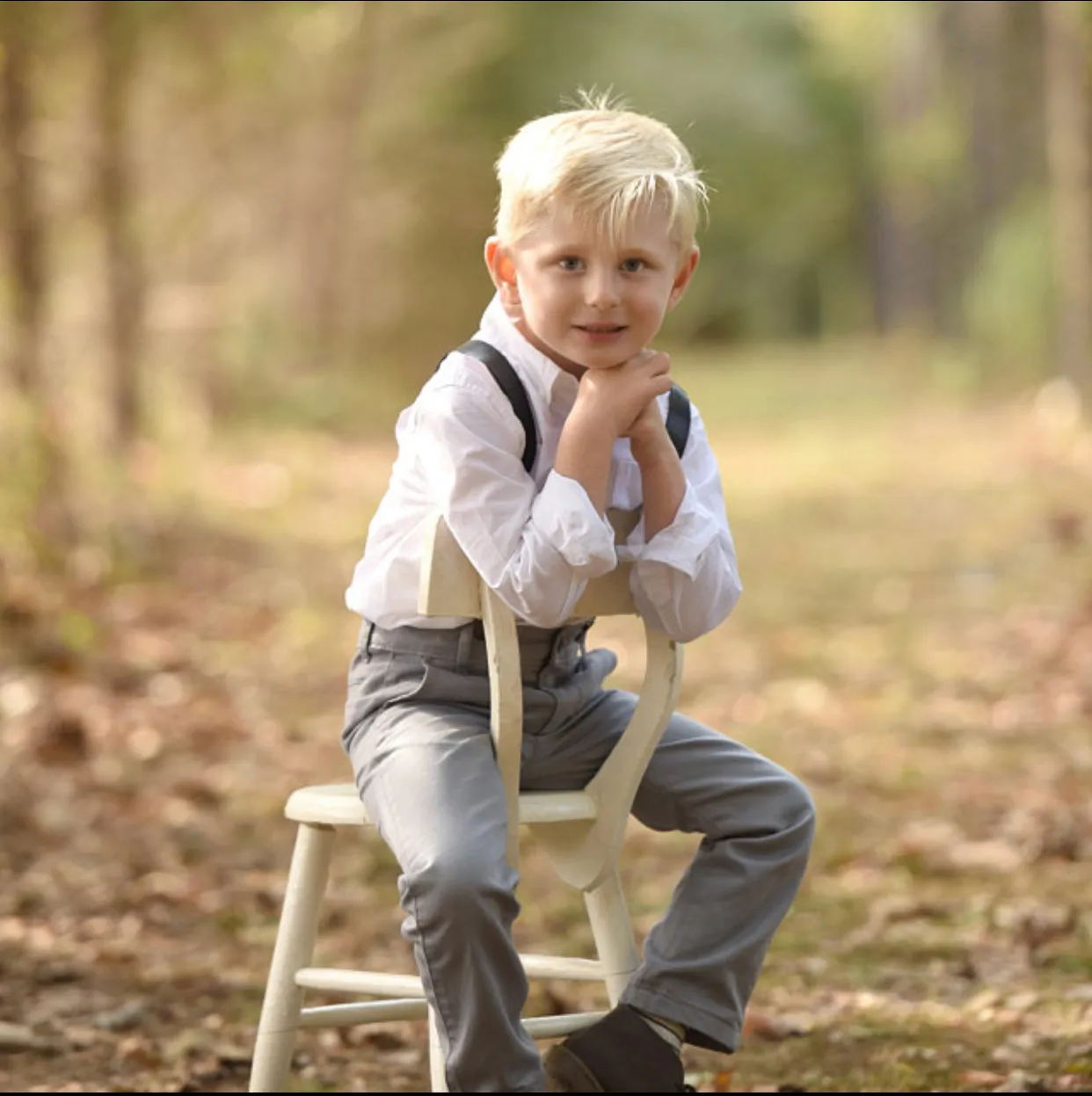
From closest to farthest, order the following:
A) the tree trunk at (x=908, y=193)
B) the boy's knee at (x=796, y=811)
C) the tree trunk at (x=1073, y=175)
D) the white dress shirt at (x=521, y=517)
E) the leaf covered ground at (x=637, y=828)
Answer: the white dress shirt at (x=521, y=517) → the boy's knee at (x=796, y=811) → the leaf covered ground at (x=637, y=828) → the tree trunk at (x=1073, y=175) → the tree trunk at (x=908, y=193)

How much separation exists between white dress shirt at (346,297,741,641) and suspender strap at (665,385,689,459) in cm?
2

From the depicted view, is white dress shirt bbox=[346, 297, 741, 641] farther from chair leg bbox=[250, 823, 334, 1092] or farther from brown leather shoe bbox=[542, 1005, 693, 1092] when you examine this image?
brown leather shoe bbox=[542, 1005, 693, 1092]

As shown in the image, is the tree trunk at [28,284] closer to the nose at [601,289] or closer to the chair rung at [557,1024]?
the chair rung at [557,1024]

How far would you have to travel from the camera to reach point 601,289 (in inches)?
98.6

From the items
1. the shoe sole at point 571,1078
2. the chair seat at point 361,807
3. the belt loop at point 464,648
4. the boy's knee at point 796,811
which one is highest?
the belt loop at point 464,648

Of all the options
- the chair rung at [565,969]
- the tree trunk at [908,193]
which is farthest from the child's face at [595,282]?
the tree trunk at [908,193]

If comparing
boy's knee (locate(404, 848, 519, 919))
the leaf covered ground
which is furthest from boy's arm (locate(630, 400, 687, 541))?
the leaf covered ground

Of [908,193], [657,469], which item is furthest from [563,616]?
[908,193]

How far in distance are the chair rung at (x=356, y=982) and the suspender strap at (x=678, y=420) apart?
2.87ft

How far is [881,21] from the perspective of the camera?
91.0ft

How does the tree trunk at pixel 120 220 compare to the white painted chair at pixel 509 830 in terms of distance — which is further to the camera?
the tree trunk at pixel 120 220

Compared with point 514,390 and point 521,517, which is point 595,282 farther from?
point 521,517

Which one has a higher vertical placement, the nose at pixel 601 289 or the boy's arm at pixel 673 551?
the nose at pixel 601 289

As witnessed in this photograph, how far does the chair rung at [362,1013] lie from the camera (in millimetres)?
2744
